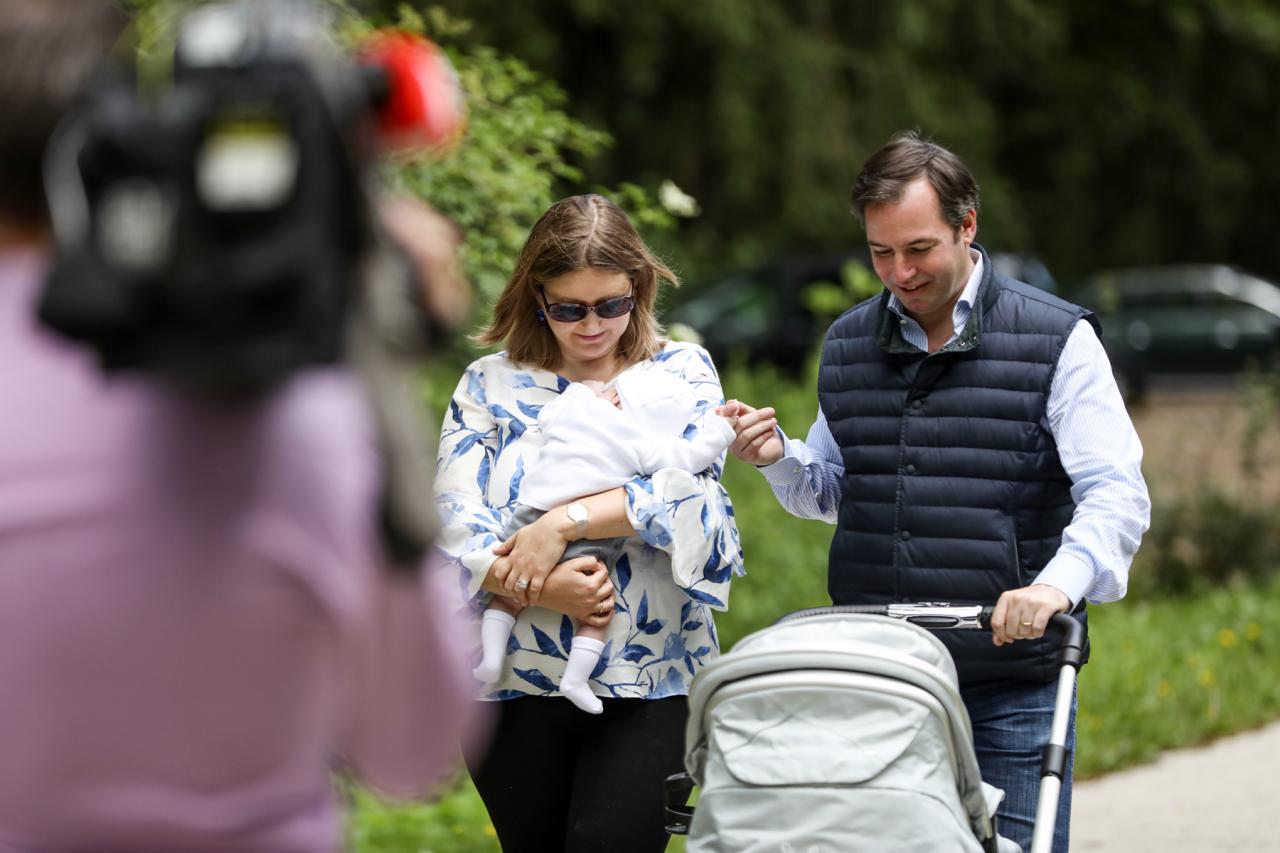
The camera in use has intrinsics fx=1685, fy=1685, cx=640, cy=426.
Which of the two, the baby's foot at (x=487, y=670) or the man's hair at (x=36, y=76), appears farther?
the baby's foot at (x=487, y=670)

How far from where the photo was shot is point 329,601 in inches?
58.6

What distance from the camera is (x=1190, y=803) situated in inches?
249

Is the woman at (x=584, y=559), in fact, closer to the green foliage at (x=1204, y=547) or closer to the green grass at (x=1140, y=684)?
the green grass at (x=1140, y=684)

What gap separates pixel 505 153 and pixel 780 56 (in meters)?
8.67

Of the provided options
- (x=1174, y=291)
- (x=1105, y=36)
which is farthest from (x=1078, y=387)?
(x=1174, y=291)

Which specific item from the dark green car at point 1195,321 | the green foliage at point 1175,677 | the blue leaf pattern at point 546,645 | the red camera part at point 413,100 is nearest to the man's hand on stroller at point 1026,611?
the blue leaf pattern at point 546,645

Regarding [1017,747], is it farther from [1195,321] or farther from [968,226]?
[1195,321]

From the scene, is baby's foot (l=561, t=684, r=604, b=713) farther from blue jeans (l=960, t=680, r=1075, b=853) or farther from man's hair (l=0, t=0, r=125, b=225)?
man's hair (l=0, t=0, r=125, b=225)

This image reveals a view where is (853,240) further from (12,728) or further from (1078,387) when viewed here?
(12,728)

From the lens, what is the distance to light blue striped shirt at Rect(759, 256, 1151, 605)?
3.32 meters

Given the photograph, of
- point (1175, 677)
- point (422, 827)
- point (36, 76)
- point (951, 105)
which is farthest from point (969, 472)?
point (951, 105)

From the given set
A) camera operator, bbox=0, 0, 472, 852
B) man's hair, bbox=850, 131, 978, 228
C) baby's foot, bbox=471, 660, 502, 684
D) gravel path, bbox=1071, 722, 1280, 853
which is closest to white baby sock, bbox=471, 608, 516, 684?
baby's foot, bbox=471, 660, 502, 684

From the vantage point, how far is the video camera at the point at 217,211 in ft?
4.32

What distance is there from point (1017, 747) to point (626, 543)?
94 cm
